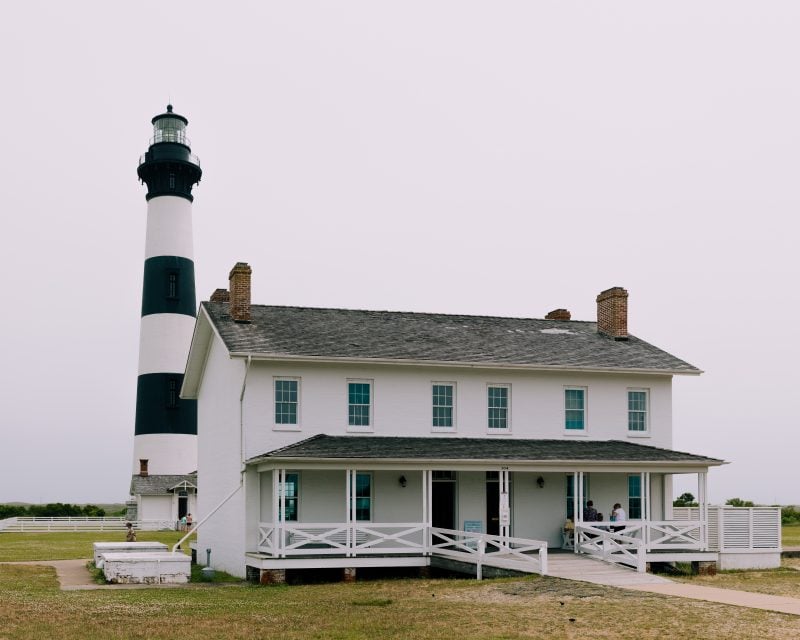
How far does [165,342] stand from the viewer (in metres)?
47.8

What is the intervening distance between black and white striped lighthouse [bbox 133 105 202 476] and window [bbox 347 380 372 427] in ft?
69.6

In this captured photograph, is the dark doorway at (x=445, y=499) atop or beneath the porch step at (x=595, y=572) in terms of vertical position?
atop

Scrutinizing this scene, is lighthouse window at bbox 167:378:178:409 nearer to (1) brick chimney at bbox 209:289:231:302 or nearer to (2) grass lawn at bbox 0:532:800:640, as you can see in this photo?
(1) brick chimney at bbox 209:289:231:302

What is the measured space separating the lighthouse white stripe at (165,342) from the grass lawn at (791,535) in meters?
25.7

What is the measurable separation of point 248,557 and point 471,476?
6.18 meters

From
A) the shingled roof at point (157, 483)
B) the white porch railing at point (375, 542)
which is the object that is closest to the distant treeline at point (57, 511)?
the shingled roof at point (157, 483)

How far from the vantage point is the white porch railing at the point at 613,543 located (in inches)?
931

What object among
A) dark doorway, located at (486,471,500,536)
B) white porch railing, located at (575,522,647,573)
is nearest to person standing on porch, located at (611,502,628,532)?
white porch railing, located at (575,522,647,573)

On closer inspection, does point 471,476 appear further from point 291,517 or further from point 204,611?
point 204,611

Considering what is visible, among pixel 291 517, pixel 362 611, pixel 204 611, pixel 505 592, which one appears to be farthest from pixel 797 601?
pixel 291 517

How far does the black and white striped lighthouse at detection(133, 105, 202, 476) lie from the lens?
47.8m

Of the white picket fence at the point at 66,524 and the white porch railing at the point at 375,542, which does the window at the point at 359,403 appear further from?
the white picket fence at the point at 66,524

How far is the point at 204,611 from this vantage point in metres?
19.0

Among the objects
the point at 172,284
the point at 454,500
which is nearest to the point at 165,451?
the point at 172,284
